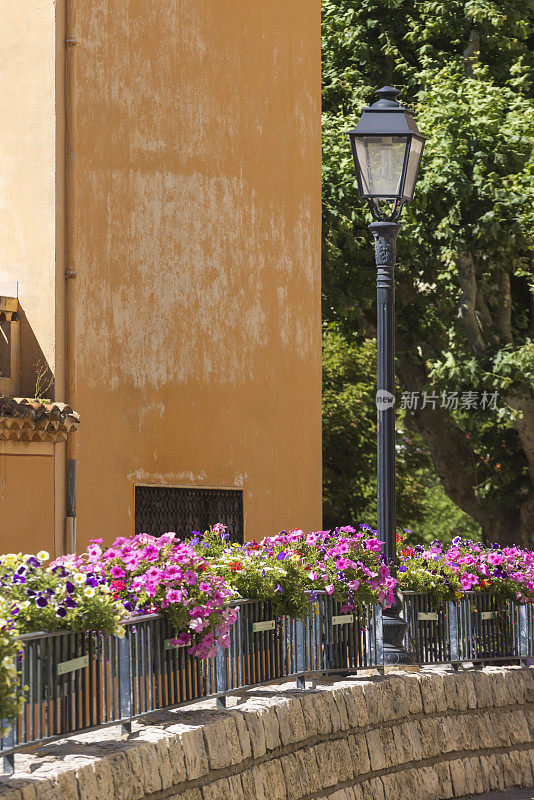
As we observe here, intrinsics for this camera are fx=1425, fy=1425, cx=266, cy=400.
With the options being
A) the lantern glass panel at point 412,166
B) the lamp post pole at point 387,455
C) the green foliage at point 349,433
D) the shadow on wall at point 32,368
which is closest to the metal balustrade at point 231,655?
the lamp post pole at point 387,455

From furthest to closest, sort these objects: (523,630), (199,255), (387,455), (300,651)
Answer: (199,255) < (523,630) < (387,455) < (300,651)

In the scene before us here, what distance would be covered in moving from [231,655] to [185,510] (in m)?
5.90

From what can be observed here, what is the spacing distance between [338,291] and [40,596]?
1591cm

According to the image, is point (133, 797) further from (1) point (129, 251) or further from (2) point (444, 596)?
(1) point (129, 251)

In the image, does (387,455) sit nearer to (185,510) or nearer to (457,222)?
(185,510)

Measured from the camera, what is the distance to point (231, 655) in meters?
8.38

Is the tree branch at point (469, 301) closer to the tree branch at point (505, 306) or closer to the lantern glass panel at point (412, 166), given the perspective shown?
the tree branch at point (505, 306)

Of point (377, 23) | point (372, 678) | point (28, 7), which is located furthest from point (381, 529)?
point (377, 23)

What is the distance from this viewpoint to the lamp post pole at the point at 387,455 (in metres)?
10.2

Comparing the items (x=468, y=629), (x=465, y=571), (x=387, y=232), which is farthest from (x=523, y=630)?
(x=387, y=232)

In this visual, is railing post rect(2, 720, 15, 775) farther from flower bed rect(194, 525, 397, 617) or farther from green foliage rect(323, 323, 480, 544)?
green foliage rect(323, 323, 480, 544)

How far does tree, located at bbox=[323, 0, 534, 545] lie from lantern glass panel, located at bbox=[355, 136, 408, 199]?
32.7ft

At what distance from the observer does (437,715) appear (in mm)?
10203

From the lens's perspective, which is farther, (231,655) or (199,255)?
(199,255)
